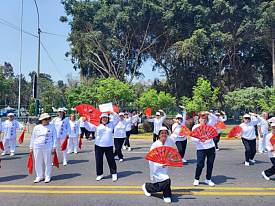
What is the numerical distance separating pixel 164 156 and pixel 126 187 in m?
1.38

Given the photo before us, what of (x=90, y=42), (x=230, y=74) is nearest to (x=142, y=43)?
(x=90, y=42)

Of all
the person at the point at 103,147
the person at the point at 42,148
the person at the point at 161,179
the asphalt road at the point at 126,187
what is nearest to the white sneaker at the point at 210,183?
the asphalt road at the point at 126,187

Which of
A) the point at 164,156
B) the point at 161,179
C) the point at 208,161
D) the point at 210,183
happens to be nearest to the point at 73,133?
the point at 208,161

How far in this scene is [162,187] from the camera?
23.6ft

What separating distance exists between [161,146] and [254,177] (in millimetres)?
3317

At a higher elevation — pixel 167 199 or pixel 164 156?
pixel 164 156

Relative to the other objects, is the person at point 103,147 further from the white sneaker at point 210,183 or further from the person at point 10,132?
the person at point 10,132

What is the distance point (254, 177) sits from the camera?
9523mm

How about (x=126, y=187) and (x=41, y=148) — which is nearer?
(x=126, y=187)

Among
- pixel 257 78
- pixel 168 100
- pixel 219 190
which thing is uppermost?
pixel 257 78

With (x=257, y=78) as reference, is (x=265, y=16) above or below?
above

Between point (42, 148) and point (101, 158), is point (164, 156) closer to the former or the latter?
point (101, 158)

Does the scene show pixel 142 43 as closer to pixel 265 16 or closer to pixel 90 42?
pixel 90 42

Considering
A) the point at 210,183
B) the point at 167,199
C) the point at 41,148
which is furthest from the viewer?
the point at 41,148
